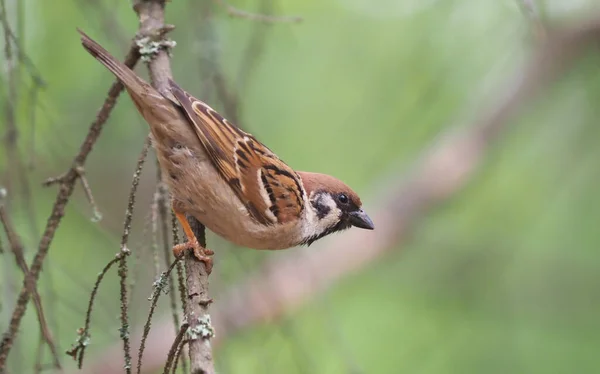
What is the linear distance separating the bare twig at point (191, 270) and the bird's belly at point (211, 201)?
0.37 ft

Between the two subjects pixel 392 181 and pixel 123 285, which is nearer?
pixel 123 285

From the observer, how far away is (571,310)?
643 centimetres

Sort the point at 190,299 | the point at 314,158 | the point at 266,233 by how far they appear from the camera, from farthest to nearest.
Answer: the point at 314,158
the point at 266,233
the point at 190,299

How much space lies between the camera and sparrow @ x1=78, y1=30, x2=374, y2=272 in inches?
122

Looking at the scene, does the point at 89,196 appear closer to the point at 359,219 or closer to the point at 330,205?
the point at 330,205

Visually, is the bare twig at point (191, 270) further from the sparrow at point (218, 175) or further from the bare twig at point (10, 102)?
the bare twig at point (10, 102)

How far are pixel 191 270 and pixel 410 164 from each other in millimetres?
5240

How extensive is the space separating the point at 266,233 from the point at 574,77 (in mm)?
4851

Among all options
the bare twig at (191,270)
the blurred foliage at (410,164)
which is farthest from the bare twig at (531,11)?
the blurred foliage at (410,164)

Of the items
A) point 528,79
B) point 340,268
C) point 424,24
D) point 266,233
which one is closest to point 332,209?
point 266,233

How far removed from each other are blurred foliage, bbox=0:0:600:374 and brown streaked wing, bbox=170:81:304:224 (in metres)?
0.47

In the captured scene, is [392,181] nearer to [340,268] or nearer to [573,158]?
[340,268]

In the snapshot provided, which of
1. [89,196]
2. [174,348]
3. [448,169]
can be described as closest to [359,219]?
[89,196]

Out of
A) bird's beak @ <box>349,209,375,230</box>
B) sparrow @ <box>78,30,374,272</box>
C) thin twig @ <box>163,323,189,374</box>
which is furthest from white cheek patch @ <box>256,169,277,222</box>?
thin twig @ <box>163,323,189,374</box>
